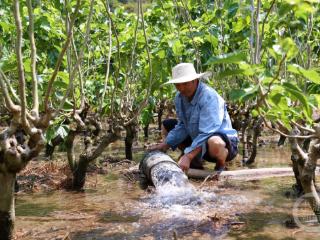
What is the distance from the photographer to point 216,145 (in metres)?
4.99

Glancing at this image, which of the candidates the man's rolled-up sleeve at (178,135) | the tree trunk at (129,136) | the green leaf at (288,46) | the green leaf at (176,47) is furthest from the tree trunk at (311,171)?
the tree trunk at (129,136)

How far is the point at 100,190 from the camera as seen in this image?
5543 mm

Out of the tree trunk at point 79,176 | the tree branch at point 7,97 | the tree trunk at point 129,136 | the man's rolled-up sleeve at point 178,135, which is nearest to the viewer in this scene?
the tree branch at point 7,97

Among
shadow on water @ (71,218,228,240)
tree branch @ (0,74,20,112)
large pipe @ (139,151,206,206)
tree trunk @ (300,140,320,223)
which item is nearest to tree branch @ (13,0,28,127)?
tree branch @ (0,74,20,112)

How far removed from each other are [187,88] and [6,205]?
2.47m

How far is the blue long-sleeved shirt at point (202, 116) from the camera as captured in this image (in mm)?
5008

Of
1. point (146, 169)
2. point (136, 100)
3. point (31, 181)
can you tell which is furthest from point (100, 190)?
point (136, 100)

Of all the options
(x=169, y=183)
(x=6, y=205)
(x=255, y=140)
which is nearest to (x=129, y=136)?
(x=255, y=140)

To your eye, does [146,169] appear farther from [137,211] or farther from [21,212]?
[21,212]

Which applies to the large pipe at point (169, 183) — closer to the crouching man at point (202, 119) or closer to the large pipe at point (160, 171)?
the large pipe at point (160, 171)

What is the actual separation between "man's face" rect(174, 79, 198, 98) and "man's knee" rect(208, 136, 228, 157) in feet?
1.82

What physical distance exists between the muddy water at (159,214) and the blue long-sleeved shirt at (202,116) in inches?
22.2

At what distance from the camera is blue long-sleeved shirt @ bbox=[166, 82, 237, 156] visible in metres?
5.01

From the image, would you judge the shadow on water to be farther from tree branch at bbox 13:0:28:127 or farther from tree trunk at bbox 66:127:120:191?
tree trunk at bbox 66:127:120:191
